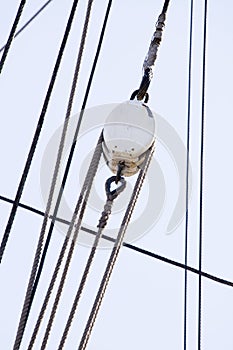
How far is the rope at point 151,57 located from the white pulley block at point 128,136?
0.62 ft

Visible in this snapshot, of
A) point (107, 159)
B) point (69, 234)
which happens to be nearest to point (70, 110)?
point (107, 159)

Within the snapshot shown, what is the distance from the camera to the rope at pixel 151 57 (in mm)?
3979

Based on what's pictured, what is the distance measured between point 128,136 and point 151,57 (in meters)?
0.54

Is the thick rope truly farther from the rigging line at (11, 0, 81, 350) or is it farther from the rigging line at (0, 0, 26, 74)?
the rigging line at (0, 0, 26, 74)

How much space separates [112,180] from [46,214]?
11.4 inches

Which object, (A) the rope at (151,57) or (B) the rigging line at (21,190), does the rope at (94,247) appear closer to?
(B) the rigging line at (21,190)

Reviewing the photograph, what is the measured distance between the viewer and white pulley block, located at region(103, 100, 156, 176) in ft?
12.2

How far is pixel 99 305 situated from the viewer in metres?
3.63

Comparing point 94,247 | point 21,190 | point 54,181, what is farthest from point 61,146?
point 94,247

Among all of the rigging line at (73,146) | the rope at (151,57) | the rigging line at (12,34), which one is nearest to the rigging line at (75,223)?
the rigging line at (73,146)

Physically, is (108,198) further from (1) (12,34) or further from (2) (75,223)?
(1) (12,34)

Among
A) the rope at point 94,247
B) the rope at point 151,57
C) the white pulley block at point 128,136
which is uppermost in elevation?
the rope at point 151,57

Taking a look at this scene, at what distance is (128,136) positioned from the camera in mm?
3725

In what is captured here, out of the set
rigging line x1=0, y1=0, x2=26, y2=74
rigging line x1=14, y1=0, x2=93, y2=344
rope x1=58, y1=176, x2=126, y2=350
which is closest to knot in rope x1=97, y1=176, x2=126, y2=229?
rope x1=58, y1=176, x2=126, y2=350
